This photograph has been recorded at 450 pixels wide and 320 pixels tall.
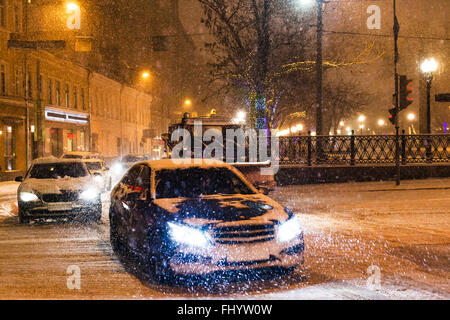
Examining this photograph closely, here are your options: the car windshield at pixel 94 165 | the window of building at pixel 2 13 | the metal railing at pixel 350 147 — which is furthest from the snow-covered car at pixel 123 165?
the window of building at pixel 2 13

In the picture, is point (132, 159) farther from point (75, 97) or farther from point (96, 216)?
point (96, 216)

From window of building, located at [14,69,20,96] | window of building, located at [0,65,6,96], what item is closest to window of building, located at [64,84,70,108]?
window of building, located at [14,69,20,96]

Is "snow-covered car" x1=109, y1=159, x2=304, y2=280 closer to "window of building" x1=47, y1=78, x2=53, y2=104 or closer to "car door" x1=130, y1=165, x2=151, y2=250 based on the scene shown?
"car door" x1=130, y1=165, x2=151, y2=250

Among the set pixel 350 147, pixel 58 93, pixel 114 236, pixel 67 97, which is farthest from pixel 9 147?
pixel 114 236

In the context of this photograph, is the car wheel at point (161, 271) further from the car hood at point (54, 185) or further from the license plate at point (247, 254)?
the car hood at point (54, 185)

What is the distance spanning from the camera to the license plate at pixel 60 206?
37.5 ft

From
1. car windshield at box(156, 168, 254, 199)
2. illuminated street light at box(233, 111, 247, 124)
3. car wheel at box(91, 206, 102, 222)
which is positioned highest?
illuminated street light at box(233, 111, 247, 124)

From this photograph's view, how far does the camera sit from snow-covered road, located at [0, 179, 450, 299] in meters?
5.89

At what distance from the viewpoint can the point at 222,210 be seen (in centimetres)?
645

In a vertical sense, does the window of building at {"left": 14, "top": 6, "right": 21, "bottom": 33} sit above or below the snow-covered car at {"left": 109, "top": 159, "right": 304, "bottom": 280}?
above

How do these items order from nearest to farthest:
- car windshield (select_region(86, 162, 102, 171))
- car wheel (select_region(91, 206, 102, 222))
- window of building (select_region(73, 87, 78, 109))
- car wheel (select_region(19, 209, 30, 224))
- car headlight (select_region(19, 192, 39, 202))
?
1. car headlight (select_region(19, 192, 39, 202))
2. car wheel (select_region(19, 209, 30, 224))
3. car wheel (select_region(91, 206, 102, 222))
4. car windshield (select_region(86, 162, 102, 171))
5. window of building (select_region(73, 87, 78, 109))

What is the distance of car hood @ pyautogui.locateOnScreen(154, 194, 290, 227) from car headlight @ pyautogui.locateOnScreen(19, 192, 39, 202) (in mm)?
5510
